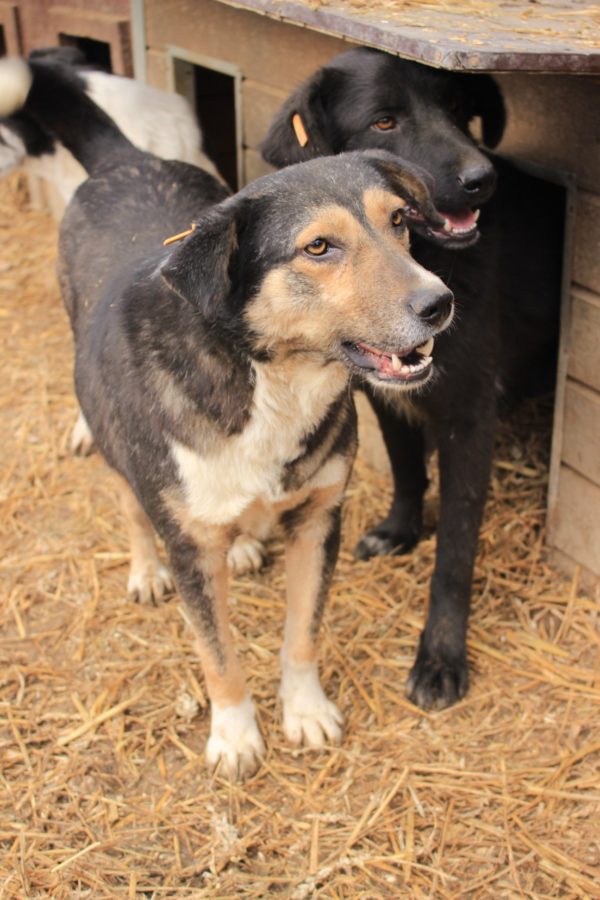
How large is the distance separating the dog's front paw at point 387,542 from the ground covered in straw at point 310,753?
0.06 m

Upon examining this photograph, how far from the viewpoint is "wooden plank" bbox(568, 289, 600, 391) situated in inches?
140

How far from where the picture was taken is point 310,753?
332 centimetres

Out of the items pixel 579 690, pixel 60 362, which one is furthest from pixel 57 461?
pixel 579 690

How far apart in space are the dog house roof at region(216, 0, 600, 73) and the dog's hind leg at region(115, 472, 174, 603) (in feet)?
6.24

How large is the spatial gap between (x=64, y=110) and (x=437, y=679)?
255 centimetres

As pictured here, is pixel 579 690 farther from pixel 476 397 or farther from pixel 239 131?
pixel 239 131

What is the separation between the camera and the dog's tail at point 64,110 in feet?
13.0

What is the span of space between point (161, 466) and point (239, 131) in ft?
9.22

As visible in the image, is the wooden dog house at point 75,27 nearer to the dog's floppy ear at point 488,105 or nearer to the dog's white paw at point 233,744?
the dog's floppy ear at point 488,105

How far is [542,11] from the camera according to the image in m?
3.24

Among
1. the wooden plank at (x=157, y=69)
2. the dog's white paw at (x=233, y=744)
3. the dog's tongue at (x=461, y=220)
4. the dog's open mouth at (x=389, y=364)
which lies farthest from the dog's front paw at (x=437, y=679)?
the wooden plank at (x=157, y=69)

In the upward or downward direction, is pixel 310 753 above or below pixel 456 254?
below

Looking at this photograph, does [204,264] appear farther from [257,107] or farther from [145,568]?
[257,107]

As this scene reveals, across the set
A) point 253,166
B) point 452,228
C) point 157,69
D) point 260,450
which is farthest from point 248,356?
point 157,69
